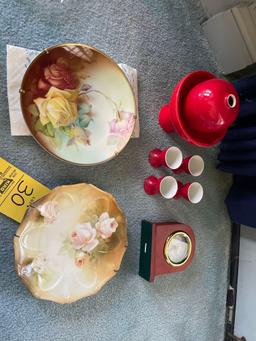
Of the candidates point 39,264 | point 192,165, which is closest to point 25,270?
point 39,264

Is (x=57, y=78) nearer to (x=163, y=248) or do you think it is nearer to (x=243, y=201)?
(x=163, y=248)

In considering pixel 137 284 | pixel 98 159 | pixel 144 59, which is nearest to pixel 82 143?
pixel 98 159

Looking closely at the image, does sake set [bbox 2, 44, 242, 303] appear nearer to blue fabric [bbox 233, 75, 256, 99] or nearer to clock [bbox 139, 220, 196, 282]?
clock [bbox 139, 220, 196, 282]

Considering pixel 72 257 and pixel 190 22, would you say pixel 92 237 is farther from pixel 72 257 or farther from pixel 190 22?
pixel 190 22

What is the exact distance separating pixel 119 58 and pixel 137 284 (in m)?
0.71

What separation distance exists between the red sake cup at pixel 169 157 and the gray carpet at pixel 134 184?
4cm

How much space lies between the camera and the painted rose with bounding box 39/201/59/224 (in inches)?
33.3

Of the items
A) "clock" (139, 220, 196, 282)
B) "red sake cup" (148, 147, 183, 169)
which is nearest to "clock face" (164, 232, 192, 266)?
"clock" (139, 220, 196, 282)

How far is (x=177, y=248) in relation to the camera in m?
1.06

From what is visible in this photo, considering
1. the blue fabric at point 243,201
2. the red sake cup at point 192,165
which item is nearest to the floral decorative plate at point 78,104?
the red sake cup at point 192,165

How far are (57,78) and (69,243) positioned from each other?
426 millimetres

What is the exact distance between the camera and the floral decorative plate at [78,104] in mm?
861

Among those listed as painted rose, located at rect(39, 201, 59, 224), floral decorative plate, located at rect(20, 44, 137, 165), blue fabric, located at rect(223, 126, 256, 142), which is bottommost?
blue fabric, located at rect(223, 126, 256, 142)

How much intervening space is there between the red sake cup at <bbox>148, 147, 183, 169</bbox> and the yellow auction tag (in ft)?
1.19
